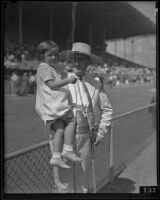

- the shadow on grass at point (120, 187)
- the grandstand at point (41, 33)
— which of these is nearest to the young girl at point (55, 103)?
the grandstand at point (41, 33)

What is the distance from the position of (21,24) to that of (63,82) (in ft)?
2.06

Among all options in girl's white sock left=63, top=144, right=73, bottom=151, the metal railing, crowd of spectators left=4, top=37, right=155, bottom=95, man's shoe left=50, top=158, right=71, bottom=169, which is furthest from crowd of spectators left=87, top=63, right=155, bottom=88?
man's shoe left=50, top=158, right=71, bottom=169

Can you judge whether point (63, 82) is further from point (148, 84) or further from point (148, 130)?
point (148, 130)

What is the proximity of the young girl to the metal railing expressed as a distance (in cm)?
13

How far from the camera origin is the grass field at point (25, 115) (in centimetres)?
268

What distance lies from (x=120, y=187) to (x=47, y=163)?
0.71 metres

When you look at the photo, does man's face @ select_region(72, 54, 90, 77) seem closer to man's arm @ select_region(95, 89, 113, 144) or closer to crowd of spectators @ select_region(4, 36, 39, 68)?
man's arm @ select_region(95, 89, 113, 144)

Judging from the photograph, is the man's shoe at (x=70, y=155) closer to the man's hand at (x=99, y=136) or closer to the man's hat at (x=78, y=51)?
the man's hand at (x=99, y=136)

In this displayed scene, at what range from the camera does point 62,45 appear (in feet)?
8.39

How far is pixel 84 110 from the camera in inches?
98.8

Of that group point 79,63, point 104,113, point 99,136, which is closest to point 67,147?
point 99,136

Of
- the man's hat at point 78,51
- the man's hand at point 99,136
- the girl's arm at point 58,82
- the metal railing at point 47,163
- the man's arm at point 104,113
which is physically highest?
the man's hat at point 78,51

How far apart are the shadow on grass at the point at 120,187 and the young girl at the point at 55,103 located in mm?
524

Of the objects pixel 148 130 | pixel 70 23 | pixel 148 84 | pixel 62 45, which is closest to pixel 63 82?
pixel 62 45
